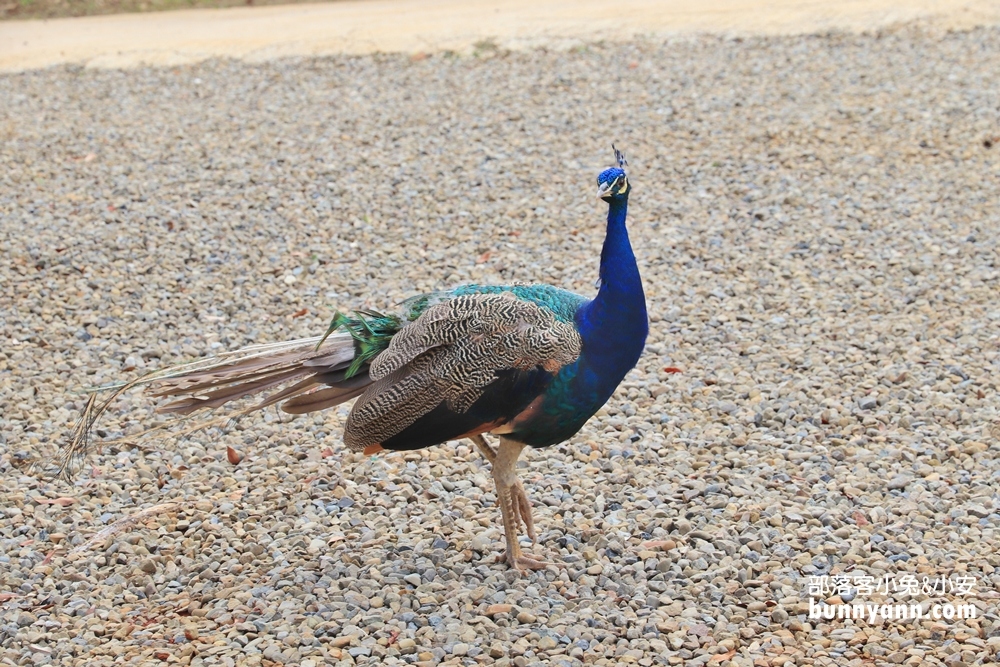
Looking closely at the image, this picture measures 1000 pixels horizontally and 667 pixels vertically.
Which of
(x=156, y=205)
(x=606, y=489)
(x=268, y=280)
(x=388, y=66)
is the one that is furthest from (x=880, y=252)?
(x=388, y=66)

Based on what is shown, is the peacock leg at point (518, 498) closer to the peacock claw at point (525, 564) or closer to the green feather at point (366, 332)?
the peacock claw at point (525, 564)

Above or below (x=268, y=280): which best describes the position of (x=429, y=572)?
below

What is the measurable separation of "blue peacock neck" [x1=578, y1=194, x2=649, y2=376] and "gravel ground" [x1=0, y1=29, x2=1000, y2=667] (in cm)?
92

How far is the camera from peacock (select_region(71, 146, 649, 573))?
396 cm

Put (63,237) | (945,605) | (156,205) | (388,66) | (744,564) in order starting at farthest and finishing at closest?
1. (388,66)
2. (156,205)
3. (63,237)
4. (744,564)
5. (945,605)

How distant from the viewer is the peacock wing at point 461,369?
397 cm

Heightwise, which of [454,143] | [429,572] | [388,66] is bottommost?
[429,572]

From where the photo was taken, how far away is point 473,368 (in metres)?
4.00

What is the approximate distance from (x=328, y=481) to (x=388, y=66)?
819 cm

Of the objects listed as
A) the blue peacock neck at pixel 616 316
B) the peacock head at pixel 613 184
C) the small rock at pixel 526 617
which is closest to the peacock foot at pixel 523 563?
the small rock at pixel 526 617

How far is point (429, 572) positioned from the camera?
4.35 meters

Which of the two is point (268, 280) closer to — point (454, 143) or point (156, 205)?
A: point (156, 205)

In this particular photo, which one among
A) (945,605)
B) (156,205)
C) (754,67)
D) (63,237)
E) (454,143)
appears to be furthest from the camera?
(754,67)

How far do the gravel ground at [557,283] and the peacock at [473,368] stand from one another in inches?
22.9
